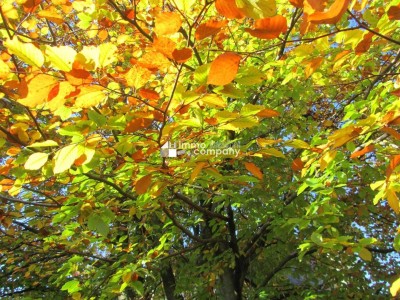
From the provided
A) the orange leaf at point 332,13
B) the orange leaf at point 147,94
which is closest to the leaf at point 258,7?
the orange leaf at point 332,13

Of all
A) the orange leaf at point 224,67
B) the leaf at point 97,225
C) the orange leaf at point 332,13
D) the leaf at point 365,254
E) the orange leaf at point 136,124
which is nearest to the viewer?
the orange leaf at point 332,13

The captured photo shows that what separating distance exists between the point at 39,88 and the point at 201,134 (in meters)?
0.86

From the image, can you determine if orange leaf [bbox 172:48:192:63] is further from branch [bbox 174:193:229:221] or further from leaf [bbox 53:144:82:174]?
branch [bbox 174:193:229:221]

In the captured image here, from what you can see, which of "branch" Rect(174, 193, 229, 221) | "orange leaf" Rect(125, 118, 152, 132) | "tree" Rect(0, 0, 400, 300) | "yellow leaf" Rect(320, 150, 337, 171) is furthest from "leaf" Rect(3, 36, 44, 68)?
"branch" Rect(174, 193, 229, 221)

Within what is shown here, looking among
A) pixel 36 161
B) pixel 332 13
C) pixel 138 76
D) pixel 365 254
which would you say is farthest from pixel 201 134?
pixel 365 254

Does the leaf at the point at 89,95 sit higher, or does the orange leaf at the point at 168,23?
the orange leaf at the point at 168,23

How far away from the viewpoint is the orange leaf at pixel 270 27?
105 centimetres

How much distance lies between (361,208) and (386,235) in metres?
3.04

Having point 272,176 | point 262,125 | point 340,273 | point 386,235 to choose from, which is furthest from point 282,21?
point 386,235

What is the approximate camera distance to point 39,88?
118cm

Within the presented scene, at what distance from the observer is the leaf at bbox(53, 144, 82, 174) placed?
1205 mm

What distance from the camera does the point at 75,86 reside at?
3.95 feet

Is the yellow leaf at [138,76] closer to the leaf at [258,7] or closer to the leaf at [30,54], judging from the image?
the leaf at [30,54]

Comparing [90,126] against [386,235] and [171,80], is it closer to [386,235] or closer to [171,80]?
[171,80]
